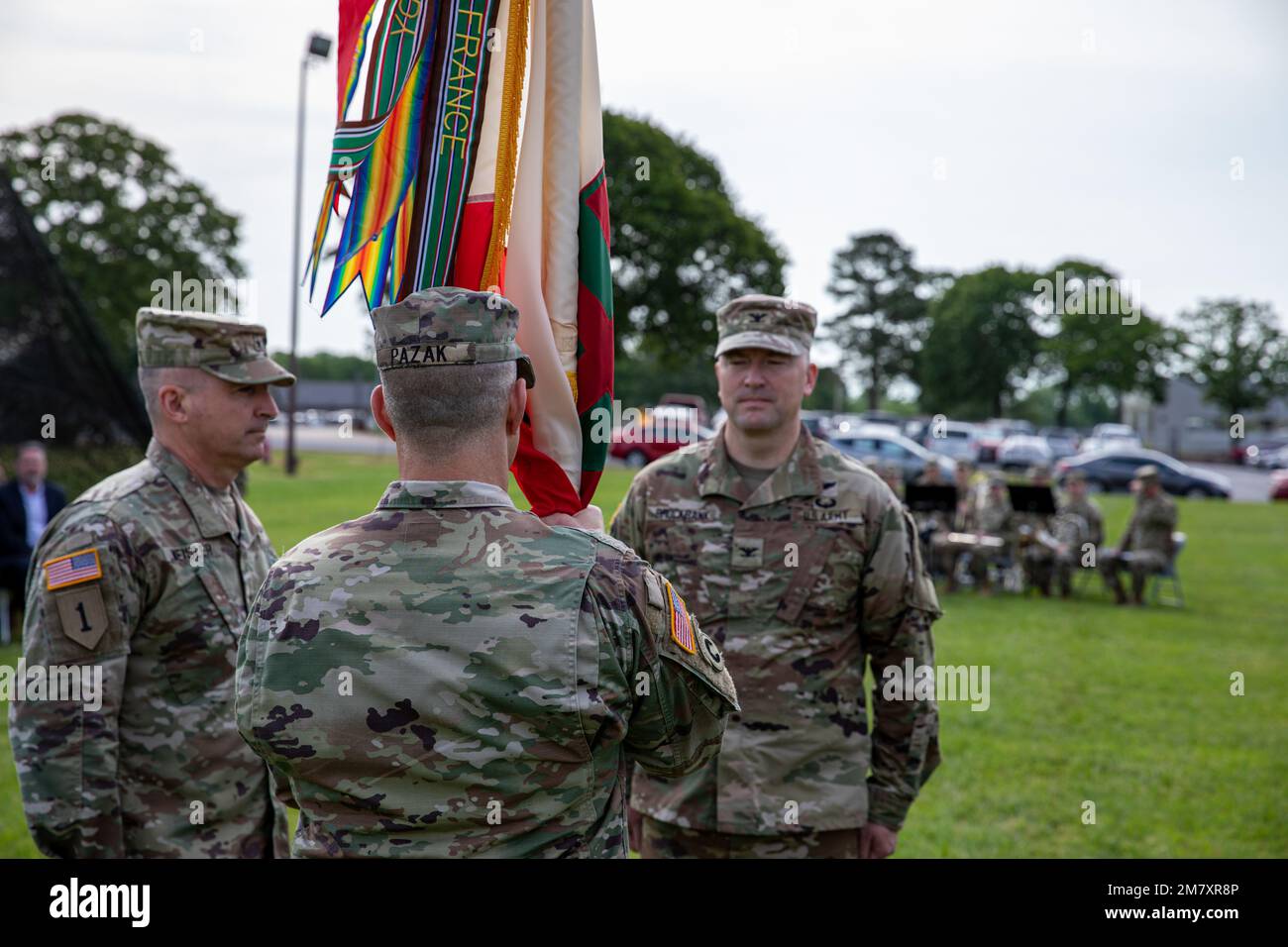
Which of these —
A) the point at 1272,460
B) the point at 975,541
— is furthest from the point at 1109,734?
the point at 1272,460

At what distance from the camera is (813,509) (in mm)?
3684

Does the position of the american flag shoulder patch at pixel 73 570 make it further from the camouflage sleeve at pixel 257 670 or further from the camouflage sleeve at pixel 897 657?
the camouflage sleeve at pixel 897 657

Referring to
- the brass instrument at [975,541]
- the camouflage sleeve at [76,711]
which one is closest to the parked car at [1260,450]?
the brass instrument at [975,541]

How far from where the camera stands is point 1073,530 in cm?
1454

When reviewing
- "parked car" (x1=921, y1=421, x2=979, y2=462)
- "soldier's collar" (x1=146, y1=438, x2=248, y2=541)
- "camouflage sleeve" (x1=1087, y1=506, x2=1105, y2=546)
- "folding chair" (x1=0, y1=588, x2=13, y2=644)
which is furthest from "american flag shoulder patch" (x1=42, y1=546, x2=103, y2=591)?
"parked car" (x1=921, y1=421, x2=979, y2=462)

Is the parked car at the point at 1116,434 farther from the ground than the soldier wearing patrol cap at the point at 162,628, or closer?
farther from the ground

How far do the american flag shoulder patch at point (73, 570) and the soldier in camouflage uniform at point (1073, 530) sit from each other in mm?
13291

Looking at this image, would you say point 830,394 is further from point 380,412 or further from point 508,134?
point 380,412

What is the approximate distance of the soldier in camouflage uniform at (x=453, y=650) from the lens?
2.04 m

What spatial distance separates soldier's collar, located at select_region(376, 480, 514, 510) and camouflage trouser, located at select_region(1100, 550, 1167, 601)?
13.5 m

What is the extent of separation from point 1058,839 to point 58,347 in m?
11.6

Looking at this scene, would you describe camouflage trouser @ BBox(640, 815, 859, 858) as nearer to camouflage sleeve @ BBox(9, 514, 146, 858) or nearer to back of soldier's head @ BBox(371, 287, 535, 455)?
camouflage sleeve @ BBox(9, 514, 146, 858)

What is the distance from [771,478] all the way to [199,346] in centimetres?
195
